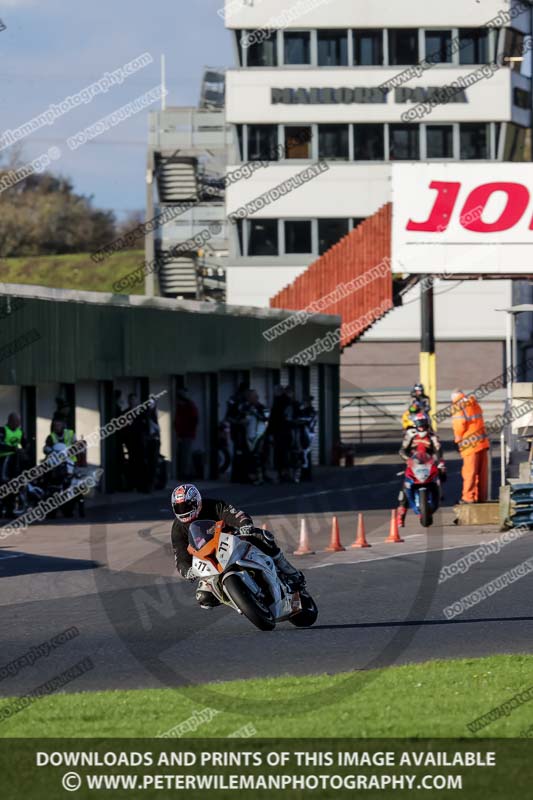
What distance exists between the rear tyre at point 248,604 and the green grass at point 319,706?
6.36 feet

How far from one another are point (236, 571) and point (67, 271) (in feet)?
344

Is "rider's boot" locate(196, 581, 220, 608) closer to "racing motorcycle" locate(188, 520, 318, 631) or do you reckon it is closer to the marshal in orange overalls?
"racing motorcycle" locate(188, 520, 318, 631)

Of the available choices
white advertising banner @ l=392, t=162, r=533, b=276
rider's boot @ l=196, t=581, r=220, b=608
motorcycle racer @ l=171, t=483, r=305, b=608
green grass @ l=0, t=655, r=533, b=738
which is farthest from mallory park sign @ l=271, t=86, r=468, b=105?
green grass @ l=0, t=655, r=533, b=738

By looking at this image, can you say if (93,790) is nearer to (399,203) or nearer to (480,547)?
(480,547)

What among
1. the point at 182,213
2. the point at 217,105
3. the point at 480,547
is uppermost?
the point at 217,105

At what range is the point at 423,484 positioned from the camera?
2264 centimetres

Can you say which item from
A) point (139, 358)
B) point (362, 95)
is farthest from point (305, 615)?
point (362, 95)

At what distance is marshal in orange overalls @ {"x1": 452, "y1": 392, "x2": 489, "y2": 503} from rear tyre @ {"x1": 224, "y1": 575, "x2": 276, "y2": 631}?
11216 mm

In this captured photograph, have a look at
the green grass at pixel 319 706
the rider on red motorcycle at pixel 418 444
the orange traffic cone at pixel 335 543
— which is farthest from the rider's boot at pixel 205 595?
the rider on red motorcycle at pixel 418 444

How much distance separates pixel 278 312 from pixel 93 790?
106 ft

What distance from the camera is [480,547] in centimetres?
2031


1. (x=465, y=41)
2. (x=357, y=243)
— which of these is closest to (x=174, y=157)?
(x=465, y=41)

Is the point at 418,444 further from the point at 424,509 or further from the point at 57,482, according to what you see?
the point at 57,482

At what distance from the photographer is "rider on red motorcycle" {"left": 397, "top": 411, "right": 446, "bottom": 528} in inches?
904
